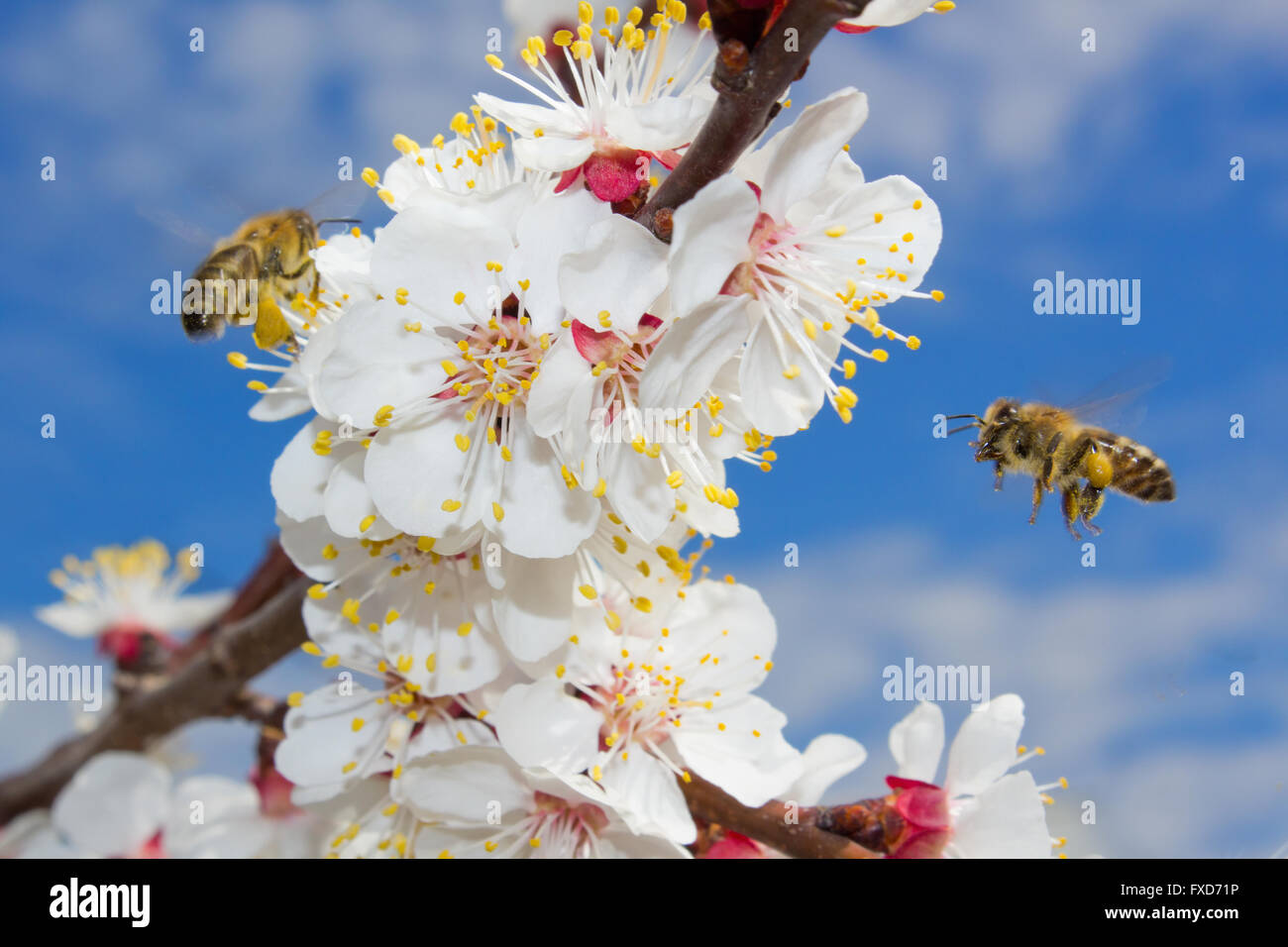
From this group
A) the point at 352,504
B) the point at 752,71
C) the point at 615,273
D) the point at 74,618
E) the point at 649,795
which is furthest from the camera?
the point at 74,618

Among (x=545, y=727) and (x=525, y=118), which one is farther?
(x=545, y=727)

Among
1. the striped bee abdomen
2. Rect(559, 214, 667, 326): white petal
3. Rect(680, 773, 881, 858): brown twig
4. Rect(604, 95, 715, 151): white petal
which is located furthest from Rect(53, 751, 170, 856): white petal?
the striped bee abdomen

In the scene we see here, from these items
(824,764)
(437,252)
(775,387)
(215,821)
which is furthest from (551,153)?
(215,821)

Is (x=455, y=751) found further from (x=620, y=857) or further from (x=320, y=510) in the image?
(x=320, y=510)

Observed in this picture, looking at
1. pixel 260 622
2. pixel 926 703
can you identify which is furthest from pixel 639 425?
pixel 260 622

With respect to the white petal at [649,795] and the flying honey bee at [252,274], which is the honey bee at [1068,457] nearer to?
the white petal at [649,795]

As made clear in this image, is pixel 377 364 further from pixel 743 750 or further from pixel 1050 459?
pixel 1050 459

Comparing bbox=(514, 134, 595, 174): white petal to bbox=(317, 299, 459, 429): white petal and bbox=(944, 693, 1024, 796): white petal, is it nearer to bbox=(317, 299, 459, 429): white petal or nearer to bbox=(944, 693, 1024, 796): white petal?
bbox=(317, 299, 459, 429): white petal
